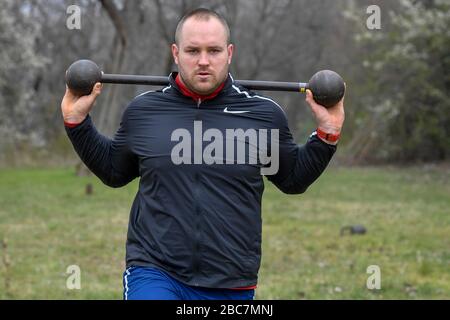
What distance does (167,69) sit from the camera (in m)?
37.6

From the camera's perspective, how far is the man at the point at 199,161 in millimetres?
4070

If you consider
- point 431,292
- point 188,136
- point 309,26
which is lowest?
point 431,292

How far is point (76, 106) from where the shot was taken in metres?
4.36

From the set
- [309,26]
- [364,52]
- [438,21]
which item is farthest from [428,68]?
[309,26]

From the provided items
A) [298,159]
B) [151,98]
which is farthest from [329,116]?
[151,98]

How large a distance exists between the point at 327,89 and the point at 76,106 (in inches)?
53.1

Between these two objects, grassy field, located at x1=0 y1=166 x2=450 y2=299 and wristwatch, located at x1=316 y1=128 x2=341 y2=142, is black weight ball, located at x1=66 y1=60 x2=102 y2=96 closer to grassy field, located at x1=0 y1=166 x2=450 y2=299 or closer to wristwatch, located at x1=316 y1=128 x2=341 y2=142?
wristwatch, located at x1=316 y1=128 x2=341 y2=142

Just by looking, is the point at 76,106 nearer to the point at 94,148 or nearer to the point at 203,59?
the point at 94,148

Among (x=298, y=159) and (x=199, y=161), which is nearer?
(x=199, y=161)

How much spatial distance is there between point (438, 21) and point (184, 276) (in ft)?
74.8

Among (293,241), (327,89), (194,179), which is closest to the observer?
(194,179)

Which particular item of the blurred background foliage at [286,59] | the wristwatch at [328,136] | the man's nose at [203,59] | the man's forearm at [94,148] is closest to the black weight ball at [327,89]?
the wristwatch at [328,136]

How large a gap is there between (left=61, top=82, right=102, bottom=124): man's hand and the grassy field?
4320 millimetres

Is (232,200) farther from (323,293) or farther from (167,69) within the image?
(167,69)
